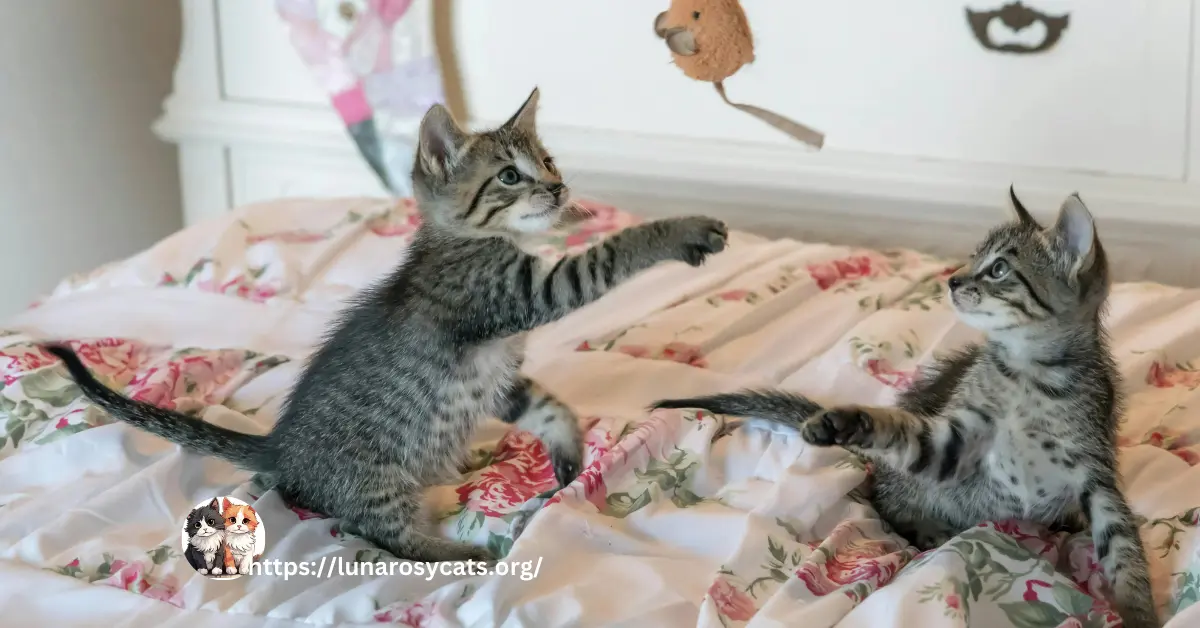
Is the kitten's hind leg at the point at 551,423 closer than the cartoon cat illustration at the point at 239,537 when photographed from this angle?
No

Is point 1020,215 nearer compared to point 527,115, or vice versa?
point 1020,215

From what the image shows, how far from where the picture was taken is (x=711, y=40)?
1.19 meters

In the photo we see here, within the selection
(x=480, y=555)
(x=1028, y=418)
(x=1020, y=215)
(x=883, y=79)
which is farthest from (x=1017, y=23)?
(x=480, y=555)

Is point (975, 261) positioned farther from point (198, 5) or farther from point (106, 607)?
point (198, 5)

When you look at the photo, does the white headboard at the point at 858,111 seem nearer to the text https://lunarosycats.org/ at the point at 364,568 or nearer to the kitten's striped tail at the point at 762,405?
the kitten's striped tail at the point at 762,405

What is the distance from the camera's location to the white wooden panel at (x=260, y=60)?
7.96ft

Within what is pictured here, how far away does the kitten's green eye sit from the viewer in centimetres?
122

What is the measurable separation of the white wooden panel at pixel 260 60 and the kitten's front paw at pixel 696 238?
149 centimetres

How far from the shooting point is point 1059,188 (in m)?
1.91

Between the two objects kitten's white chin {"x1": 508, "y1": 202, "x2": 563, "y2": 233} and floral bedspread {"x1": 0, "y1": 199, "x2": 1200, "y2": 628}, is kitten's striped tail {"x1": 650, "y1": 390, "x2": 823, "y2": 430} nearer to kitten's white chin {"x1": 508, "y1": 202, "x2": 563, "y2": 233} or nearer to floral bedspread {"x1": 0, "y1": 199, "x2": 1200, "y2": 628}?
floral bedspread {"x1": 0, "y1": 199, "x2": 1200, "y2": 628}

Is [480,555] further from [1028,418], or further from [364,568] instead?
[1028,418]

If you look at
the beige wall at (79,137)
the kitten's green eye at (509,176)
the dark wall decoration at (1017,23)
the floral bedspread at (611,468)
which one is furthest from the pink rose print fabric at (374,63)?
the kitten's green eye at (509,176)

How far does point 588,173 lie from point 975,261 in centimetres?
119

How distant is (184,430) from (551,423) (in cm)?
39
